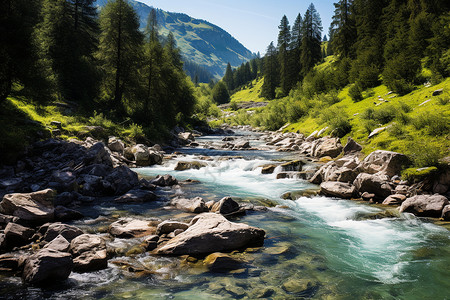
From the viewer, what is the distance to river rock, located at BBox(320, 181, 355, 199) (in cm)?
1331

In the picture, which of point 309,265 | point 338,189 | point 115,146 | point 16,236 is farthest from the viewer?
point 115,146

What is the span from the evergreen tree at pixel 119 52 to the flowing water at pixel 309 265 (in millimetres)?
26757

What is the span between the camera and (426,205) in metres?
10.4

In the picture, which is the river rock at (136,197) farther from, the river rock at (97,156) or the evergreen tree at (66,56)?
the evergreen tree at (66,56)

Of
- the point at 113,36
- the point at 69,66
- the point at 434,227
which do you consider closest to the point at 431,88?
the point at 434,227

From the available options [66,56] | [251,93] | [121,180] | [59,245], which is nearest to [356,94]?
[121,180]

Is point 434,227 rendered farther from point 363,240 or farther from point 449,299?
point 449,299

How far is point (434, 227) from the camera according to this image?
9.34 metres

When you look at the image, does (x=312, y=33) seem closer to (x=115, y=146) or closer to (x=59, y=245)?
(x=115, y=146)

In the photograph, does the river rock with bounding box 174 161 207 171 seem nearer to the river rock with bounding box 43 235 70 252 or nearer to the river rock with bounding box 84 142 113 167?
the river rock with bounding box 84 142 113 167

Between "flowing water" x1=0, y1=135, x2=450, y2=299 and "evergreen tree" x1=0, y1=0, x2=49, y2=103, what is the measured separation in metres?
10.8

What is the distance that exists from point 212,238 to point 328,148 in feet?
59.4

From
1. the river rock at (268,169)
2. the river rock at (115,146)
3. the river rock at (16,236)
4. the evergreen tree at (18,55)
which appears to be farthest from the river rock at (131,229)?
the river rock at (115,146)

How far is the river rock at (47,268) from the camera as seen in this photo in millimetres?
5699
